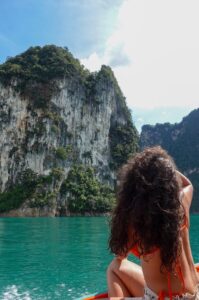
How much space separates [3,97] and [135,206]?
60.9 meters

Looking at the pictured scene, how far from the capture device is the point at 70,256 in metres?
14.5

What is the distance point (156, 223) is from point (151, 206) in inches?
3.8

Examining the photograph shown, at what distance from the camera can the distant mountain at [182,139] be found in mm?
129875

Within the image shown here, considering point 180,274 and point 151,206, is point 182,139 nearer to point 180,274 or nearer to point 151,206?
point 180,274

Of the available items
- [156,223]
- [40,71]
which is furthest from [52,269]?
[40,71]

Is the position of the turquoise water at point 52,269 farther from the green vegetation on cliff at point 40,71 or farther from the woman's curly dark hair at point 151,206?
the green vegetation on cliff at point 40,71

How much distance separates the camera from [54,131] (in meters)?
62.1

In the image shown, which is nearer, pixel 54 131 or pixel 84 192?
pixel 84 192

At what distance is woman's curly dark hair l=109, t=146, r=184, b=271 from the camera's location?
2.12 m

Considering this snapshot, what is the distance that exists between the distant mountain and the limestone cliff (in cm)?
5524

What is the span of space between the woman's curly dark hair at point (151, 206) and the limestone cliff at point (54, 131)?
54.7 m

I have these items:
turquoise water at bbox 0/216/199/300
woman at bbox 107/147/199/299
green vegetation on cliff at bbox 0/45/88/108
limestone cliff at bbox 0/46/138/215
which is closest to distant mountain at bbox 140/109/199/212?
limestone cliff at bbox 0/46/138/215

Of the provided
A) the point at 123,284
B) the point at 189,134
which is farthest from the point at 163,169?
the point at 189,134

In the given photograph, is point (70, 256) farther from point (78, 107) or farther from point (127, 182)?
point (78, 107)
